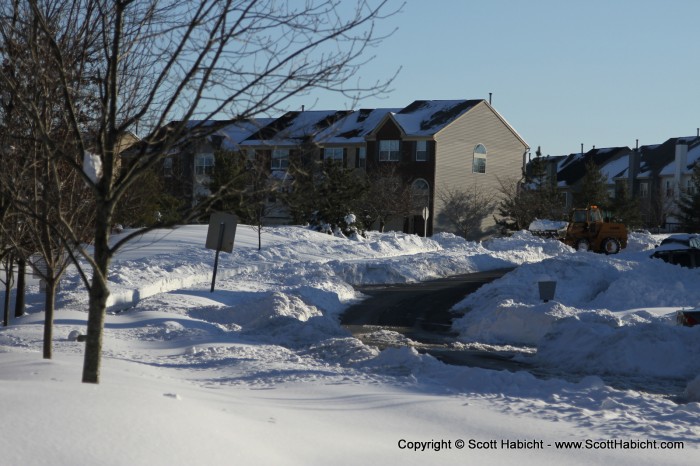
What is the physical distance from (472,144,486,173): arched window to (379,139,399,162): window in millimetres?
6254

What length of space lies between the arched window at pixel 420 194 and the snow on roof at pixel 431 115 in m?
3.49

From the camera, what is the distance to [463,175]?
69500 millimetres

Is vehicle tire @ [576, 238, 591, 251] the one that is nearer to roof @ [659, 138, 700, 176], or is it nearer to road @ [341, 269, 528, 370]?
road @ [341, 269, 528, 370]

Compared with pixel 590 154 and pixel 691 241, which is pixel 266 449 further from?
pixel 590 154

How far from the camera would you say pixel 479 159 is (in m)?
71.2

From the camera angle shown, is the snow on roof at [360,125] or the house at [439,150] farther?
Answer: the snow on roof at [360,125]

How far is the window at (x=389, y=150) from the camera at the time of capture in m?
68.3

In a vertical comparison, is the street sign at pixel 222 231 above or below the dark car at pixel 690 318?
above

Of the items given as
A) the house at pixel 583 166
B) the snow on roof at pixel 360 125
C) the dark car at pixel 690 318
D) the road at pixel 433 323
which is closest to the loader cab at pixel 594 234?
the road at pixel 433 323

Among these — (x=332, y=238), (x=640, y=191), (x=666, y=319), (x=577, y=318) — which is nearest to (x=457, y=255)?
(x=332, y=238)

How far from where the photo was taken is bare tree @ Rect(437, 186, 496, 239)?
6781 centimetres

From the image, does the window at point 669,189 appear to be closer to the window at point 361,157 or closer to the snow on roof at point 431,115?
the snow on roof at point 431,115

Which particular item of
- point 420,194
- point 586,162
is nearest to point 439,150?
point 420,194

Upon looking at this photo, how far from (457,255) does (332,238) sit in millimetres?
7145
